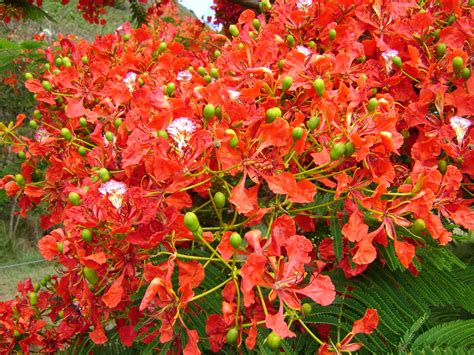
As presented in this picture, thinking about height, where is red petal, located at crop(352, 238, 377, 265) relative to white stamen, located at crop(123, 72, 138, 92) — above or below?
above

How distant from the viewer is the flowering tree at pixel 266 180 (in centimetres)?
95

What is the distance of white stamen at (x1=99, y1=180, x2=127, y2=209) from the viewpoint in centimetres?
97

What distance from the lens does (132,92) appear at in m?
1.38

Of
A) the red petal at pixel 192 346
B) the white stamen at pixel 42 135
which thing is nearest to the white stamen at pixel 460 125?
the red petal at pixel 192 346

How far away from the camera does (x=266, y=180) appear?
38.7 inches

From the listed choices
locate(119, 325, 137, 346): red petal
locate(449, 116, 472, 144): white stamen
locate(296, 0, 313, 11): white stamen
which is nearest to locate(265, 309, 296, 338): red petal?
locate(119, 325, 137, 346): red petal

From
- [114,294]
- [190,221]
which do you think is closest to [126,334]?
[114,294]

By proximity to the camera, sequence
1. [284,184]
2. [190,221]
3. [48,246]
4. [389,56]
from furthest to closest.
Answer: [389,56]
[48,246]
[284,184]
[190,221]

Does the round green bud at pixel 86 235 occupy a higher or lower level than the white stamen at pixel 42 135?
higher

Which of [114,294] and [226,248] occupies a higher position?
[226,248]

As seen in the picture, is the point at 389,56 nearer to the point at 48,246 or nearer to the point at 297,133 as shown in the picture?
the point at 297,133

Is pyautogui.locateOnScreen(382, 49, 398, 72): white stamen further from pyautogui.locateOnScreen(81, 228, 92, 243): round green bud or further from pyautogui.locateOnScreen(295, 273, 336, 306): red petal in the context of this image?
pyautogui.locateOnScreen(81, 228, 92, 243): round green bud

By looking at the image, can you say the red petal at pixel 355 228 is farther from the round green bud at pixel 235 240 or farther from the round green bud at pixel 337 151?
the round green bud at pixel 235 240

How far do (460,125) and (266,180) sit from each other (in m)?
0.53
